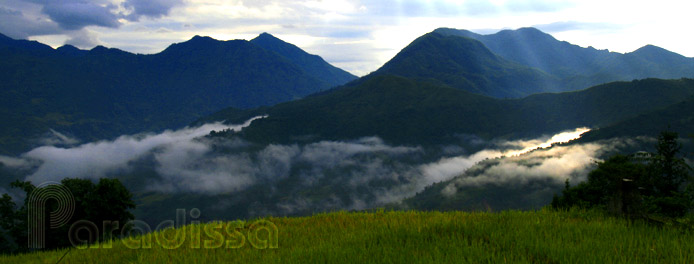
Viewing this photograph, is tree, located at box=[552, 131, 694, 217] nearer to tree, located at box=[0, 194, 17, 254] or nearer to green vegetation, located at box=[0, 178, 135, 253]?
green vegetation, located at box=[0, 178, 135, 253]

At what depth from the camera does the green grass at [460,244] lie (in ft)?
25.8

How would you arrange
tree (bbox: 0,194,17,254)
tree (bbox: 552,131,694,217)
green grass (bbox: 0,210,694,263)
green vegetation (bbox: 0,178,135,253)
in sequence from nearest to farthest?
green grass (bbox: 0,210,694,263)
tree (bbox: 552,131,694,217)
green vegetation (bbox: 0,178,135,253)
tree (bbox: 0,194,17,254)

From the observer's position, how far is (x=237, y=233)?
12.2 metres

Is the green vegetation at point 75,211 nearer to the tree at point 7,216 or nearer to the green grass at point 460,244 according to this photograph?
the tree at point 7,216

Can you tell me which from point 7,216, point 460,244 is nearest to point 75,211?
point 7,216

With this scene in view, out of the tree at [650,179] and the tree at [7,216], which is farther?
the tree at [7,216]

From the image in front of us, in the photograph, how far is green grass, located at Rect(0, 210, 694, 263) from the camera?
25.8 feet

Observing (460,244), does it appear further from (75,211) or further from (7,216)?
(7,216)

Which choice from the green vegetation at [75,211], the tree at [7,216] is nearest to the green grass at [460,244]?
the green vegetation at [75,211]

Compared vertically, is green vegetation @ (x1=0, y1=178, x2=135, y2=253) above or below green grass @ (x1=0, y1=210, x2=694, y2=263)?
below

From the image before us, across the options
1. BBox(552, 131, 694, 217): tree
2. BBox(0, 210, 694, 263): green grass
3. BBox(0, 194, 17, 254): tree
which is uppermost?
BBox(0, 210, 694, 263): green grass

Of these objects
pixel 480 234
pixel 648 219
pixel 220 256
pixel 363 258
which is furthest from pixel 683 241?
pixel 220 256

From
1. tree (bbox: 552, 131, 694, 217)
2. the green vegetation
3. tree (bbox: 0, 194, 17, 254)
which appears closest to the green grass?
tree (bbox: 552, 131, 694, 217)

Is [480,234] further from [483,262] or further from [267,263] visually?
[267,263]
